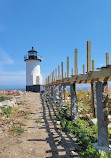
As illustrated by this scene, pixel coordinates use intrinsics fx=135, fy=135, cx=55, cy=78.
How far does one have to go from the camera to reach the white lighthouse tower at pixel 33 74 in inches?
1252

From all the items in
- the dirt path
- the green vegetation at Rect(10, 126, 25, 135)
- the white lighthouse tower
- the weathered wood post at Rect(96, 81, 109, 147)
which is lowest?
the dirt path

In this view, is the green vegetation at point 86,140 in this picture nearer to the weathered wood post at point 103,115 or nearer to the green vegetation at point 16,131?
the weathered wood post at point 103,115

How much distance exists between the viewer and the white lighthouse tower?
104 feet

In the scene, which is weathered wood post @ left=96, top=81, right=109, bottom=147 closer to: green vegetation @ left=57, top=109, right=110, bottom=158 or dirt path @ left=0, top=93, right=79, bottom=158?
green vegetation @ left=57, top=109, right=110, bottom=158

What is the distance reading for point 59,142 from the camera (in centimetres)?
507

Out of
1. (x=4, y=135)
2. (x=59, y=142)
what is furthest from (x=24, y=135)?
(x=59, y=142)

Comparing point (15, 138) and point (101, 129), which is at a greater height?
point (101, 129)

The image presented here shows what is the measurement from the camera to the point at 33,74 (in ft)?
105

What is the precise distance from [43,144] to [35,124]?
8.30 feet

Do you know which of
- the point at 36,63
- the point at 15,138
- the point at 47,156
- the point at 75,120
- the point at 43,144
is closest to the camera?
the point at 47,156

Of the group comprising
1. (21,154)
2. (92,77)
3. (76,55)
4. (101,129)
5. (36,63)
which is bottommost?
(21,154)

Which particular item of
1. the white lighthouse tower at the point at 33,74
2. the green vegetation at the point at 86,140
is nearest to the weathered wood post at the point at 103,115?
the green vegetation at the point at 86,140

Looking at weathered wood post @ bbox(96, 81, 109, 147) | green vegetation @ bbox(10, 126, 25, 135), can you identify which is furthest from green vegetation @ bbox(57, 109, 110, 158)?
green vegetation @ bbox(10, 126, 25, 135)

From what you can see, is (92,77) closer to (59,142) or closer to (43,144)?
(59,142)
